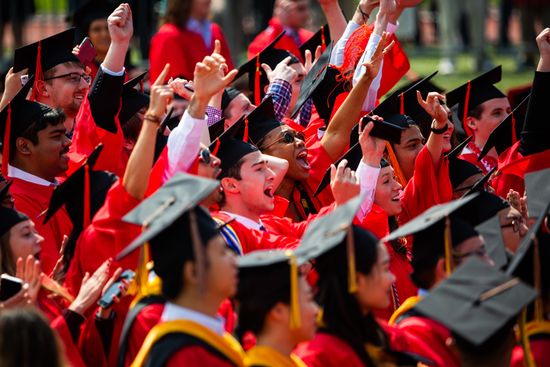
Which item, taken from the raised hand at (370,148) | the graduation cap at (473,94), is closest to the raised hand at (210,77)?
the raised hand at (370,148)

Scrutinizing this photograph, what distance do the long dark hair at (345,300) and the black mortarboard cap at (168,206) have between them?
56cm

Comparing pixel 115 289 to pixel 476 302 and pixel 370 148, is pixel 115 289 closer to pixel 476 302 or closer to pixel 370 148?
pixel 476 302

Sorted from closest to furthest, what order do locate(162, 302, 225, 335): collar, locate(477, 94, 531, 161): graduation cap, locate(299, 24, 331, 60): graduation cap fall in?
locate(162, 302, 225, 335): collar
locate(477, 94, 531, 161): graduation cap
locate(299, 24, 331, 60): graduation cap

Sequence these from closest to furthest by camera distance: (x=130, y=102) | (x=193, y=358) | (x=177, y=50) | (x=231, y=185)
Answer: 1. (x=193, y=358)
2. (x=231, y=185)
3. (x=130, y=102)
4. (x=177, y=50)

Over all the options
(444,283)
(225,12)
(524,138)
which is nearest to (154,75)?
(524,138)

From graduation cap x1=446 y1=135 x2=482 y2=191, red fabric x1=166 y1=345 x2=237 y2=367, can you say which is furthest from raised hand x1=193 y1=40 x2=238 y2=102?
graduation cap x1=446 y1=135 x2=482 y2=191

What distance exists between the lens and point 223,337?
195 inches

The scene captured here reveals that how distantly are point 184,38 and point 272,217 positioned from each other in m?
4.80

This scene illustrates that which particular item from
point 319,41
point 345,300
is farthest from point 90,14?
point 345,300

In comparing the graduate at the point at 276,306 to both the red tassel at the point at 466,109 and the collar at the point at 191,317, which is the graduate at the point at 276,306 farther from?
the red tassel at the point at 466,109

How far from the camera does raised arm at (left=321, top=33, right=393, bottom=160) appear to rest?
7.83m

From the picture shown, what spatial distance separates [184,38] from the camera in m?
11.8

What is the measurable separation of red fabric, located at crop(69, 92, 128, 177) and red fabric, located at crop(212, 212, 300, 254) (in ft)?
2.69

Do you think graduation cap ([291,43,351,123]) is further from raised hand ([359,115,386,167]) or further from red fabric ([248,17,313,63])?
red fabric ([248,17,313,63])
